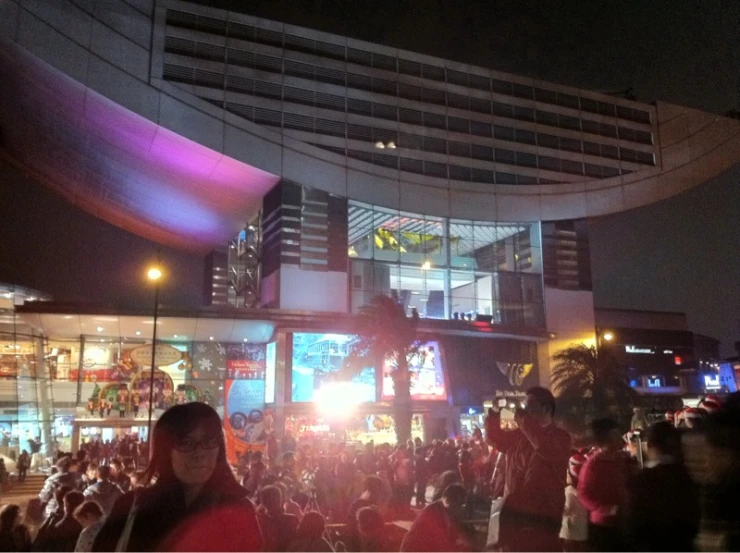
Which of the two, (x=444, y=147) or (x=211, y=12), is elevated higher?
(x=211, y=12)

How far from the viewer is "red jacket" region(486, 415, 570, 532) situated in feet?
14.1

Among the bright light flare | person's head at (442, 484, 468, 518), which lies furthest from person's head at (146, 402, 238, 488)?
the bright light flare

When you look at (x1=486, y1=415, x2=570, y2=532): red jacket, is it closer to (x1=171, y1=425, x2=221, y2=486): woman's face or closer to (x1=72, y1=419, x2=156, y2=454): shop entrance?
(x1=171, y1=425, x2=221, y2=486): woman's face

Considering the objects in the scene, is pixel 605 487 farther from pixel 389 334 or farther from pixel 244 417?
pixel 244 417

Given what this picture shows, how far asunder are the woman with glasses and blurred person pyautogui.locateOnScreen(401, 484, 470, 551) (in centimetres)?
257

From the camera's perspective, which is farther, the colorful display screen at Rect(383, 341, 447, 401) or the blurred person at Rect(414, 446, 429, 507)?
the colorful display screen at Rect(383, 341, 447, 401)

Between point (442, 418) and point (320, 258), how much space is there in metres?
10.6

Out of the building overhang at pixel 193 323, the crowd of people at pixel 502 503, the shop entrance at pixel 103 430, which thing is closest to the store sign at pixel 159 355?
the building overhang at pixel 193 323

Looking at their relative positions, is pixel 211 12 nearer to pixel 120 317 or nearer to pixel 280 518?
pixel 120 317

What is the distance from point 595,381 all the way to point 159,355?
70.4 feet

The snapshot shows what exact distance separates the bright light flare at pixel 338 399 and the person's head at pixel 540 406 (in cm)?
2459

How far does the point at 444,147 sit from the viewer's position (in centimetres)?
3547

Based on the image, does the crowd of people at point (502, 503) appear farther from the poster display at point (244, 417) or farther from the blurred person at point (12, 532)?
the poster display at point (244, 417)

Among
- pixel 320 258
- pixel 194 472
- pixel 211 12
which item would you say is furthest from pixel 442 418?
pixel 194 472
